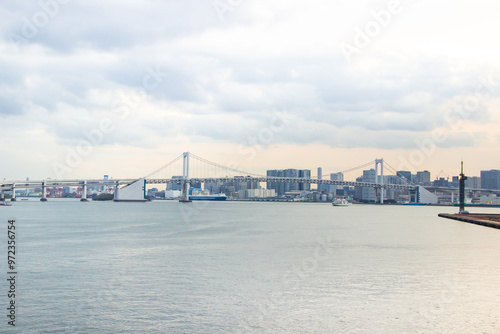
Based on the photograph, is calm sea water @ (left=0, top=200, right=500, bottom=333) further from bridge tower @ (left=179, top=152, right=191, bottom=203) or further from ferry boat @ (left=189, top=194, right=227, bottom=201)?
ferry boat @ (left=189, top=194, right=227, bottom=201)

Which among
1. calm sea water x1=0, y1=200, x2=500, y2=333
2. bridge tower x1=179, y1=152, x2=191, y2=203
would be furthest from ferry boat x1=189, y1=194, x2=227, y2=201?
calm sea water x1=0, y1=200, x2=500, y2=333

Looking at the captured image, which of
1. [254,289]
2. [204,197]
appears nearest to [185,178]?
[204,197]

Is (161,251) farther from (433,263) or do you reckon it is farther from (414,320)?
(414,320)

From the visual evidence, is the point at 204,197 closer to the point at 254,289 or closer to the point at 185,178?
the point at 185,178

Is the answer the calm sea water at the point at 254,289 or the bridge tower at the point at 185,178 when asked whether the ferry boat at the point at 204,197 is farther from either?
the calm sea water at the point at 254,289

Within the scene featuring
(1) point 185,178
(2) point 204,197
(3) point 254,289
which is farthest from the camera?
(2) point 204,197

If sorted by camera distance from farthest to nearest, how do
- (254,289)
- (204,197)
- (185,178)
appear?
(204,197)
(185,178)
(254,289)

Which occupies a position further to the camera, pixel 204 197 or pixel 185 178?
pixel 204 197

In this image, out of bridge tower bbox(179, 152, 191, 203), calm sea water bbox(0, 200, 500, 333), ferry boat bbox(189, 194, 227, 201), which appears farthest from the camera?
ferry boat bbox(189, 194, 227, 201)

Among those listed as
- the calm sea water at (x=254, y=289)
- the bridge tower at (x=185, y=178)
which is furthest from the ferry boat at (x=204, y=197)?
the calm sea water at (x=254, y=289)

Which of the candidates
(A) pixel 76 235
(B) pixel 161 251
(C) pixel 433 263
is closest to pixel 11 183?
(A) pixel 76 235

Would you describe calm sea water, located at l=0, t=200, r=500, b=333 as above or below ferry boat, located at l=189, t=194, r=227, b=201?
above
